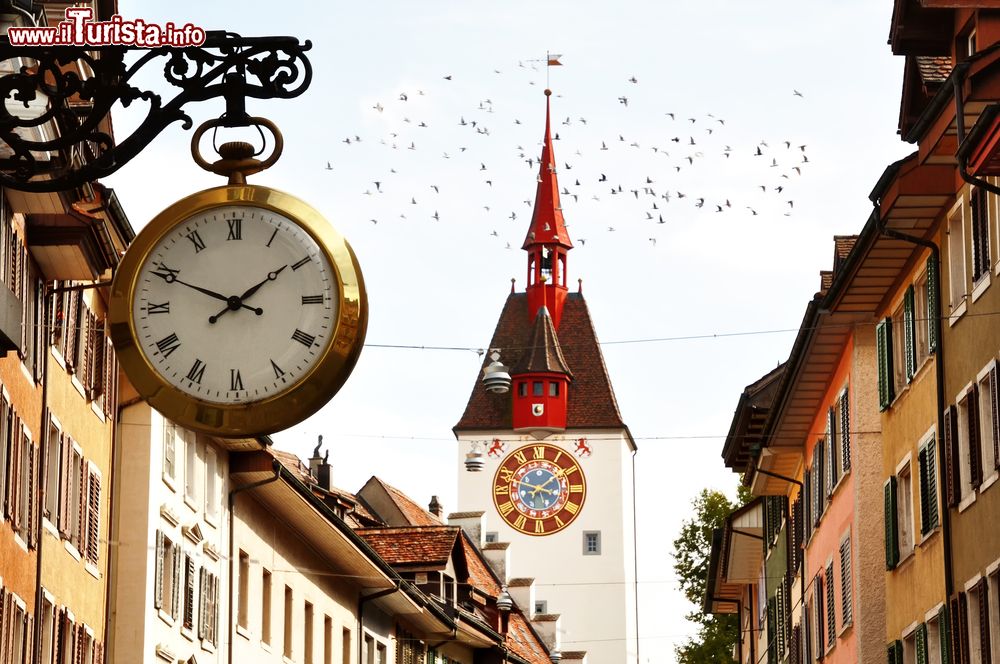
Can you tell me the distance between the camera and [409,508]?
242ft

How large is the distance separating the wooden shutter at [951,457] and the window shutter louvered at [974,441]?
0.49m

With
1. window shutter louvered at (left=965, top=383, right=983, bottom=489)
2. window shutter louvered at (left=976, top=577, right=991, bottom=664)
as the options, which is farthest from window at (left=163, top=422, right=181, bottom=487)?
window shutter louvered at (left=976, top=577, right=991, bottom=664)

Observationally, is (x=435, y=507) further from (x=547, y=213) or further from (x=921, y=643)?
(x=921, y=643)

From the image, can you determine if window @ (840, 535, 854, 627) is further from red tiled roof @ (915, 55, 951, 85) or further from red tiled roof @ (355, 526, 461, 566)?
red tiled roof @ (355, 526, 461, 566)

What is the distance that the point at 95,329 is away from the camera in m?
30.8

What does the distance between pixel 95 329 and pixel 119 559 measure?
3324 millimetres

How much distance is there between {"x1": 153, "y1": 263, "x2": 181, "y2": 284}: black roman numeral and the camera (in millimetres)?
7699

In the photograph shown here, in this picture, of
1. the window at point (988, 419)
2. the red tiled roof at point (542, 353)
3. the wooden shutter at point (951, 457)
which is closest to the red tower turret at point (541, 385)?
the red tiled roof at point (542, 353)

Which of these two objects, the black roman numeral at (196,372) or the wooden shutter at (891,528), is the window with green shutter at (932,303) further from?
the black roman numeral at (196,372)

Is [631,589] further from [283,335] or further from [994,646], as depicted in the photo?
[283,335]

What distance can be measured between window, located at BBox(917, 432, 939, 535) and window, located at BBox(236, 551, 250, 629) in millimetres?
14412

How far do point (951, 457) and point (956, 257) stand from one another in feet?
7.11

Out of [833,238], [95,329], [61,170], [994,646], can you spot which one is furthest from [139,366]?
[833,238]

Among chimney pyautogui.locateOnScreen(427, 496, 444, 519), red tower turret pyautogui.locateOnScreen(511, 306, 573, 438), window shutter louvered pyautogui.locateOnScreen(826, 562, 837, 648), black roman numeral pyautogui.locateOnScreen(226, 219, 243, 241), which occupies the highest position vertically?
red tower turret pyautogui.locateOnScreen(511, 306, 573, 438)
